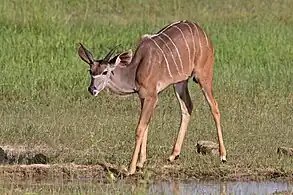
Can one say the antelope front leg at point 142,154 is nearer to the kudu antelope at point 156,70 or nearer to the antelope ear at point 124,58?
the kudu antelope at point 156,70

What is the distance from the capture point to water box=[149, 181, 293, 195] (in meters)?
7.92

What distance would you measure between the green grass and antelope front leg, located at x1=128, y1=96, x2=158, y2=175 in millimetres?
418

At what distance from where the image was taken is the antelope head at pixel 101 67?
8.23 metres

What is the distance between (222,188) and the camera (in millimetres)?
8156

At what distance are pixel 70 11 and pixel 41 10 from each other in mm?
2003

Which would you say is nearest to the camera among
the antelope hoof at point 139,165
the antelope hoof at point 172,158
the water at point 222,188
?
the water at point 222,188

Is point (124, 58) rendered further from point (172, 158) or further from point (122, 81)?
point (172, 158)

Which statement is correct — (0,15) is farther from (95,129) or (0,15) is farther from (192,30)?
(192,30)

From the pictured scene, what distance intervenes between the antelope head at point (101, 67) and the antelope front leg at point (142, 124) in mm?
401

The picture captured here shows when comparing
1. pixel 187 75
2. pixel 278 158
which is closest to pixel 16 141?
pixel 187 75

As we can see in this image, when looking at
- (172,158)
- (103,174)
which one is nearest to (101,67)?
(103,174)

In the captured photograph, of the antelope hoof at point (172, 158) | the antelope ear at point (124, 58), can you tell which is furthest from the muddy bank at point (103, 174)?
the antelope ear at point (124, 58)

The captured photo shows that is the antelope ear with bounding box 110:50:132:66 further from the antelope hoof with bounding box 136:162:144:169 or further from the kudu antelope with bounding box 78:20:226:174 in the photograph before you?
the antelope hoof with bounding box 136:162:144:169

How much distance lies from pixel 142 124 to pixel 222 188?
2.99ft
